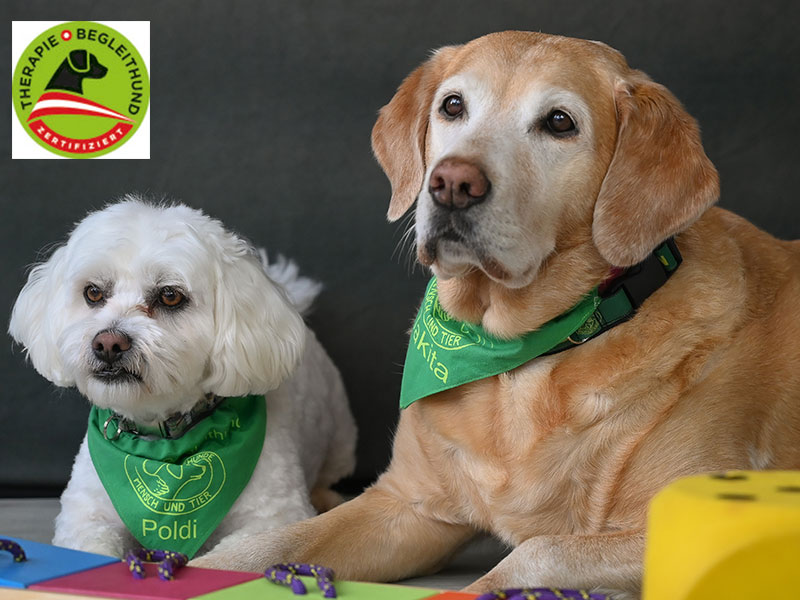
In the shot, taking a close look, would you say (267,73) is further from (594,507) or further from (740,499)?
(740,499)

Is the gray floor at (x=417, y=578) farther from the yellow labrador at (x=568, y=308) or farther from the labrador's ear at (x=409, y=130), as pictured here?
the labrador's ear at (x=409, y=130)

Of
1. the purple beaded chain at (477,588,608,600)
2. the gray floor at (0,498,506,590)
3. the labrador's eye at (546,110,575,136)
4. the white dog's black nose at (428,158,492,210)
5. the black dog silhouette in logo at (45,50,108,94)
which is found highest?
the black dog silhouette in logo at (45,50,108,94)

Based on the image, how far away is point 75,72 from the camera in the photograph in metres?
3.29

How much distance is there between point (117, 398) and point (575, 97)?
1.14 metres

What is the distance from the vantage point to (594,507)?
192 cm

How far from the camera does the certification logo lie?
323 centimetres

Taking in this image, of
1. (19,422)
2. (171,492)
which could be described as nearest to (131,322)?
(171,492)

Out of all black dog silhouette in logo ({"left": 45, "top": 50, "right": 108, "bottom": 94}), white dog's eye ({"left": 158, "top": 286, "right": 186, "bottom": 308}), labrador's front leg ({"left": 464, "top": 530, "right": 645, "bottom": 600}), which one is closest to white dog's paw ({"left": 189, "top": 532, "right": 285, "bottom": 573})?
labrador's front leg ({"left": 464, "top": 530, "right": 645, "bottom": 600})

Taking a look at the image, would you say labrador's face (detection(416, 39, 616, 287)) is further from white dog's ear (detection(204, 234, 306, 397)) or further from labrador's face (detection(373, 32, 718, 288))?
white dog's ear (detection(204, 234, 306, 397))

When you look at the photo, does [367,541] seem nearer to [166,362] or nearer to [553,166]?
[166,362]

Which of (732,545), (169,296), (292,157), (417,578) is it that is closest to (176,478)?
(169,296)

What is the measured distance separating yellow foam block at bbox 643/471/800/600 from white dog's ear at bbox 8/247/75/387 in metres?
1.56

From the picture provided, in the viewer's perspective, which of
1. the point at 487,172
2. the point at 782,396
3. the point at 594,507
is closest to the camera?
the point at 487,172

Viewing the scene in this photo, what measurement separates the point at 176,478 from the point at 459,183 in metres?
1.04
